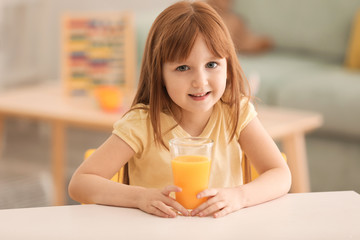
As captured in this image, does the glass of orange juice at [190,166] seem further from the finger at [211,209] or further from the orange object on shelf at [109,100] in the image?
the orange object on shelf at [109,100]

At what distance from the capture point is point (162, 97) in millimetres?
1327

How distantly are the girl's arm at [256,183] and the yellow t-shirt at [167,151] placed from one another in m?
0.03

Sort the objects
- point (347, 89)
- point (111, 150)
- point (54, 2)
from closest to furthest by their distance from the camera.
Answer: point (111, 150)
point (347, 89)
point (54, 2)

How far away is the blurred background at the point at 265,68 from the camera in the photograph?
3.02 meters

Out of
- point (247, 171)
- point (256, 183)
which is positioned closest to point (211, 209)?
point (256, 183)

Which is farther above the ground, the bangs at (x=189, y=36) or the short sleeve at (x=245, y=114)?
the bangs at (x=189, y=36)

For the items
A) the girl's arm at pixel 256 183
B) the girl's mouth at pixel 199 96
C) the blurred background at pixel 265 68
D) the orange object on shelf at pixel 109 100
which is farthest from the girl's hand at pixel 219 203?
the blurred background at pixel 265 68

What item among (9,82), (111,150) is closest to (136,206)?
(111,150)

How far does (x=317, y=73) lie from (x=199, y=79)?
2.36 m

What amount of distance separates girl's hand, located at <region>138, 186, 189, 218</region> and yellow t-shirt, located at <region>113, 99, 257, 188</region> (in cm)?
20

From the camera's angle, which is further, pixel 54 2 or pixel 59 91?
pixel 54 2

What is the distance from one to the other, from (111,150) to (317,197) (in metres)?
0.42

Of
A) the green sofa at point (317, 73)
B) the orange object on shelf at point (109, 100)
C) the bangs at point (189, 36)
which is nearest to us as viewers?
the bangs at point (189, 36)

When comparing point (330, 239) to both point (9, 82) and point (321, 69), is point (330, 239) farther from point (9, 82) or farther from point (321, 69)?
point (9, 82)
